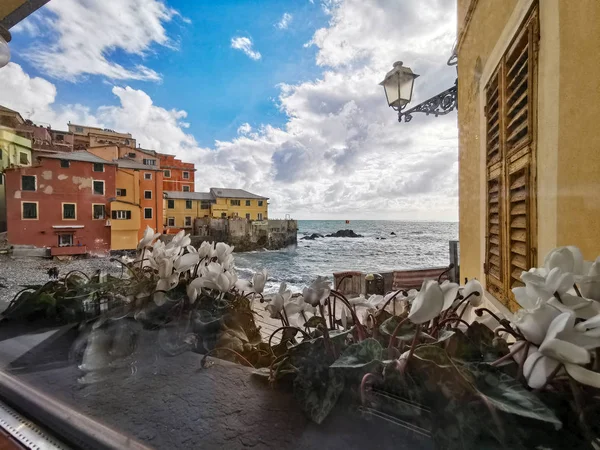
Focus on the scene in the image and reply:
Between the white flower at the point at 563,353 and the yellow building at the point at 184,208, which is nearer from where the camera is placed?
the white flower at the point at 563,353

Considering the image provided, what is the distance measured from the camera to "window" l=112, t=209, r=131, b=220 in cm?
127

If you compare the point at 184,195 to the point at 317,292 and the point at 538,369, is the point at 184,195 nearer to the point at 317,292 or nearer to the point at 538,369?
the point at 317,292

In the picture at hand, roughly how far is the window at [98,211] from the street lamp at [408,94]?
1331mm

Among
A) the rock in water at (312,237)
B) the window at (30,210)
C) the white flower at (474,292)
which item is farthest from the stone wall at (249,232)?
the white flower at (474,292)

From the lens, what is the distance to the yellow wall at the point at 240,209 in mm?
1657

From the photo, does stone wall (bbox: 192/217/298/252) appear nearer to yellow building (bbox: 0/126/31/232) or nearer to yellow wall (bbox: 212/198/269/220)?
yellow wall (bbox: 212/198/269/220)

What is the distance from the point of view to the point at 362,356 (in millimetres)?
305

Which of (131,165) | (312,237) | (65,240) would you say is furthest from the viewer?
(312,237)

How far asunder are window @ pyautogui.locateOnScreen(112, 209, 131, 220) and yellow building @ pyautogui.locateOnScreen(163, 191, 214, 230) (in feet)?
0.62

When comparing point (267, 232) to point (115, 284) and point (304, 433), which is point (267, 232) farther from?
point (304, 433)

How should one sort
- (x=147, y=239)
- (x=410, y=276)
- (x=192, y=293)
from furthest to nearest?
(x=410, y=276)
(x=147, y=239)
(x=192, y=293)

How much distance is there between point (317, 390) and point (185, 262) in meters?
0.37

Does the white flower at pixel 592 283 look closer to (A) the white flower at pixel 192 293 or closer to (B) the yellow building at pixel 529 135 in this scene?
(B) the yellow building at pixel 529 135

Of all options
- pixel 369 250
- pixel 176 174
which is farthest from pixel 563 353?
pixel 369 250
